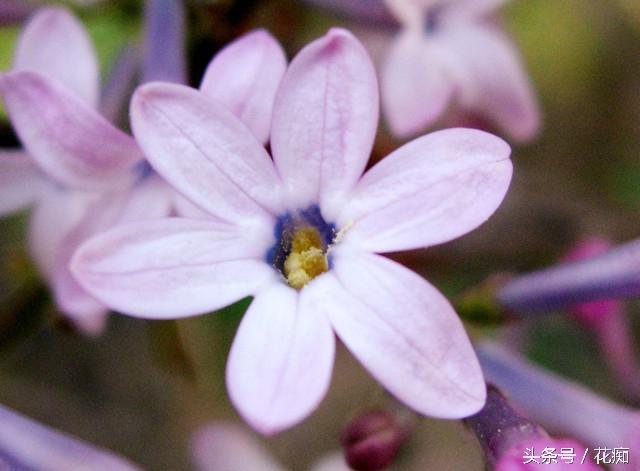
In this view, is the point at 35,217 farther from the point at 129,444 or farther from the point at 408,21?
the point at 129,444

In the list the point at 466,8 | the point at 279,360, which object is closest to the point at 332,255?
the point at 279,360

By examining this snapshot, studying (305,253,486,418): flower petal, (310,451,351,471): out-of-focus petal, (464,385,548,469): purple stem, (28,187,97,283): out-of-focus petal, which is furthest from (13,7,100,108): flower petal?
(310,451,351,471): out-of-focus petal

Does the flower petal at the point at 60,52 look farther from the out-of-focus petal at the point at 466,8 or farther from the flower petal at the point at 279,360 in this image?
the out-of-focus petal at the point at 466,8

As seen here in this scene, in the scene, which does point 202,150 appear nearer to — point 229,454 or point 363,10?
point 363,10

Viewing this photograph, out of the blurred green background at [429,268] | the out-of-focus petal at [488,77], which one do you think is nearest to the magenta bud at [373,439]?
the blurred green background at [429,268]

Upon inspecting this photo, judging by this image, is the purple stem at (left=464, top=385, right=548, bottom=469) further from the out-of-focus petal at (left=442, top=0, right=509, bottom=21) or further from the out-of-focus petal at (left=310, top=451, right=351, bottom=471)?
the out-of-focus petal at (left=442, top=0, right=509, bottom=21)

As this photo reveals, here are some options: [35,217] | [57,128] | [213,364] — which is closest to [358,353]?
[57,128]
